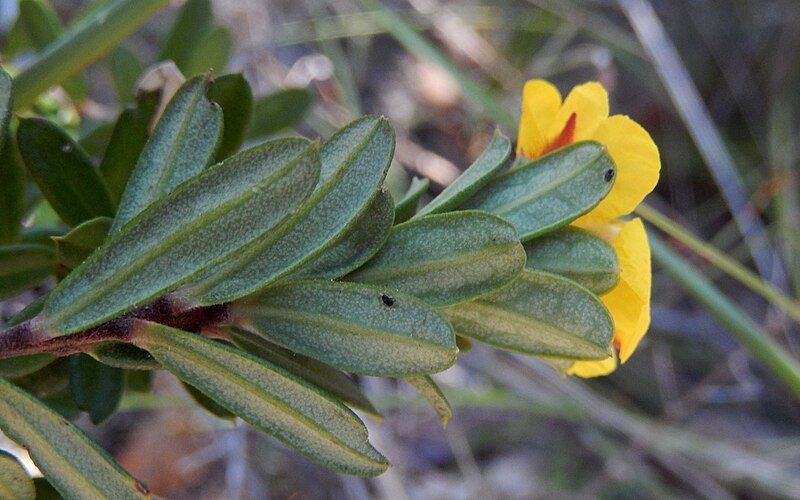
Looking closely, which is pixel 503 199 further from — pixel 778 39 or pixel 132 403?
pixel 778 39

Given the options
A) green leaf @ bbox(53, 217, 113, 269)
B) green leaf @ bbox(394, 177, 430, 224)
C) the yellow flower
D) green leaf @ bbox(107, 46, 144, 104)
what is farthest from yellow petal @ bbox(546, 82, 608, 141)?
green leaf @ bbox(107, 46, 144, 104)

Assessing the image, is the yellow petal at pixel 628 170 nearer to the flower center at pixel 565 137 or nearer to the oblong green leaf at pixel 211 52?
the flower center at pixel 565 137

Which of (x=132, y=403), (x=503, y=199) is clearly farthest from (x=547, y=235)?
(x=132, y=403)

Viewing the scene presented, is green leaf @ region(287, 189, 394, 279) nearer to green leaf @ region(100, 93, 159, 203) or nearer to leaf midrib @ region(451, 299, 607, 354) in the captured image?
leaf midrib @ region(451, 299, 607, 354)

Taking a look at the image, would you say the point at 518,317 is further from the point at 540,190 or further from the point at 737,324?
the point at 737,324

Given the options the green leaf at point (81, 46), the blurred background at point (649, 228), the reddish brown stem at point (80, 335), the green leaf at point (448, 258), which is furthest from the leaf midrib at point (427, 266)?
the blurred background at point (649, 228)

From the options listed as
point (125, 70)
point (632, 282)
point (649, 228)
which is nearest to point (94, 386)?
point (632, 282)
